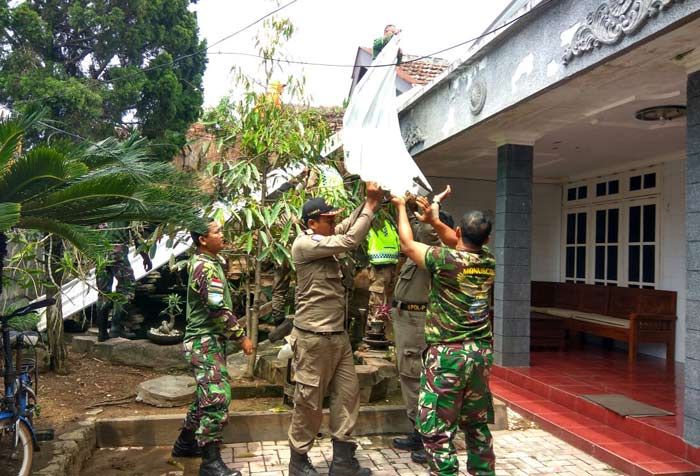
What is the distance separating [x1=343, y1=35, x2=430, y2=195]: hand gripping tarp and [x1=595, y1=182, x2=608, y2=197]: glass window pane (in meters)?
6.07

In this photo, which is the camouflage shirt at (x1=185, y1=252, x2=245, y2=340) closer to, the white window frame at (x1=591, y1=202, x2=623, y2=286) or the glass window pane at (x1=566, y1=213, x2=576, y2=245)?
the white window frame at (x1=591, y1=202, x2=623, y2=286)

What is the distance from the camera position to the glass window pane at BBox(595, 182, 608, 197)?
9.02 m

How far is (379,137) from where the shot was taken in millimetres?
3824

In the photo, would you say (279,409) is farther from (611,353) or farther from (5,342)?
(611,353)

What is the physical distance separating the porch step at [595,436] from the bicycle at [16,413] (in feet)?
12.9

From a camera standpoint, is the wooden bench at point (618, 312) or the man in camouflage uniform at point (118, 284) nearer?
the man in camouflage uniform at point (118, 284)

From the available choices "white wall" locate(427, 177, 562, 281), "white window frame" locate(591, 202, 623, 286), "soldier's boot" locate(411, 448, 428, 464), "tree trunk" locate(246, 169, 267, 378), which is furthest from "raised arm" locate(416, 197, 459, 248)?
"white wall" locate(427, 177, 562, 281)

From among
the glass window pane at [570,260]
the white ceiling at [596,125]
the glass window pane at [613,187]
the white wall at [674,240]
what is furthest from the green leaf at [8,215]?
the glass window pane at [570,260]

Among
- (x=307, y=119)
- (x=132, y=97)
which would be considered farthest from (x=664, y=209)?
(x=132, y=97)

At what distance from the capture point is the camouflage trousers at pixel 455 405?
3162 mm

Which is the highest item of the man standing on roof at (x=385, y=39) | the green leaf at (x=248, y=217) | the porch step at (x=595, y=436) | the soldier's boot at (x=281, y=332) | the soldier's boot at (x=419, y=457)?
the man standing on roof at (x=385, y=39)

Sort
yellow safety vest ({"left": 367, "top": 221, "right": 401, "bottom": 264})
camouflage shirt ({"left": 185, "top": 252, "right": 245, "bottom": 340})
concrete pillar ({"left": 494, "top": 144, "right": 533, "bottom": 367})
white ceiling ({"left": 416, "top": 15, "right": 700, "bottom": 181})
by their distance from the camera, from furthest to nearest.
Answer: concrete pillar ({"left": 494, "top": 144, "right": 533, "bottom": 367}) < yellow safety vest ({"left": 367, "top": 221, "right": 401, "bottom": 264}) < white ceiling ({"left": 416, "top": 15, "right": 700, "bottom": 181}) < camouflage shirt ({"left": 185, "top": 252, "right": 245, "bottom": 340})

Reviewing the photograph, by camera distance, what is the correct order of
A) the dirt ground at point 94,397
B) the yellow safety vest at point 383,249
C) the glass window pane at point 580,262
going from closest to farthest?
the dirt ground at point 94,397 → the yellow safety vest at point 383,249 → the glass window pane at point 580,262

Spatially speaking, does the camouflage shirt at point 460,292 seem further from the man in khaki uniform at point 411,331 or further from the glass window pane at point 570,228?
the glass window pane at point 570,228
